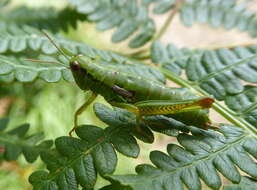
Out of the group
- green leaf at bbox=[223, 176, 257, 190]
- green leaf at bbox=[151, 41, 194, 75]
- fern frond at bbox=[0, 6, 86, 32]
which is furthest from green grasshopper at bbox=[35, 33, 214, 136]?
fern frond at bbox=[0, 6, 86, 32]

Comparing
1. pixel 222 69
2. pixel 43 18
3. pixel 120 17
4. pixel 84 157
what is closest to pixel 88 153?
pixel 84 157

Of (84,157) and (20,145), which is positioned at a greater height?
(84,157)

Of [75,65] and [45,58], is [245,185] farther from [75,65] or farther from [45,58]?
[45,58]

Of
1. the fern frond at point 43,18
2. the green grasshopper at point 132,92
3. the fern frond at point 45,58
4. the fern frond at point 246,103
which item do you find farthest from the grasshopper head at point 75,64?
the fern frond at point 43,18

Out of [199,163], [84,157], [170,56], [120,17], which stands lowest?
[84,157]

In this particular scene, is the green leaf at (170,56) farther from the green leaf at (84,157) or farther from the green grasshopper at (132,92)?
the green leaf at (84,157)

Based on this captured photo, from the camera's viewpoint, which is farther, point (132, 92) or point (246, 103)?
A: point (246, 103)

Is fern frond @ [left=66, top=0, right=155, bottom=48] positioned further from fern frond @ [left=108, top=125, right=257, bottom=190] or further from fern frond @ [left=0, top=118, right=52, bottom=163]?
fern frond @ [left=108, top=125, right=257, bottom=190]
